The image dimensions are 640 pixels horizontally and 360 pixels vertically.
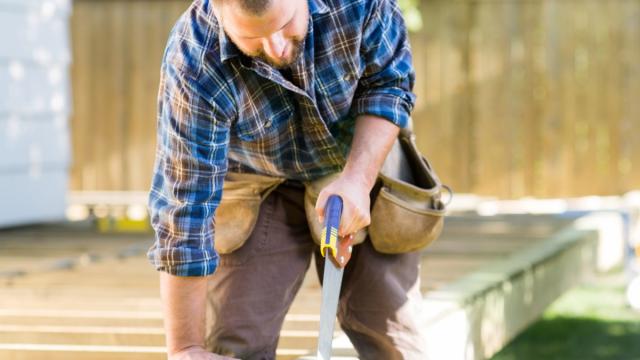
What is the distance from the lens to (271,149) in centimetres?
313

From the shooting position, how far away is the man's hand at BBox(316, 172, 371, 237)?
9.46 feet

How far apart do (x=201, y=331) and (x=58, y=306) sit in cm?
190

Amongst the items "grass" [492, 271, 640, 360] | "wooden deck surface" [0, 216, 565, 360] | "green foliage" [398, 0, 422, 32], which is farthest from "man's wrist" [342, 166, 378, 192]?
"green foliage" [398, 0, 422, 32]

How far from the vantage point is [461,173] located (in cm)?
1170

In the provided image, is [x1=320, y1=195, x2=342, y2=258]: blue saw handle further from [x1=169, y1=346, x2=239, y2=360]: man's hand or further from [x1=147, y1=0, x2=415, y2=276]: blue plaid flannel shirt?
[x1=169, y1=346, x2=239, y2=360]: man's hand

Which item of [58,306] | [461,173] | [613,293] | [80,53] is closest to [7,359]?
[58,306]

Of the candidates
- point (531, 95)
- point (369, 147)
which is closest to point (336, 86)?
point (369, 147)

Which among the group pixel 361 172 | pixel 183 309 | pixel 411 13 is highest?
pixel 411 13

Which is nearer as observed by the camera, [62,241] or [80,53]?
[62,241]

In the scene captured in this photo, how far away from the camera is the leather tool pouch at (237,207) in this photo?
10.8ft

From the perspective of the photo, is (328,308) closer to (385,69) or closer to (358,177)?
(358,177)

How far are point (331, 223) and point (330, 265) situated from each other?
0.50 feet

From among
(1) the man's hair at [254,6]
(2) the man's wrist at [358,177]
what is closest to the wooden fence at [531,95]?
(2) the man's wrist at [358,177]

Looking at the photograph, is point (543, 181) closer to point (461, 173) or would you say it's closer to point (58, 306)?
point (461, 173)
